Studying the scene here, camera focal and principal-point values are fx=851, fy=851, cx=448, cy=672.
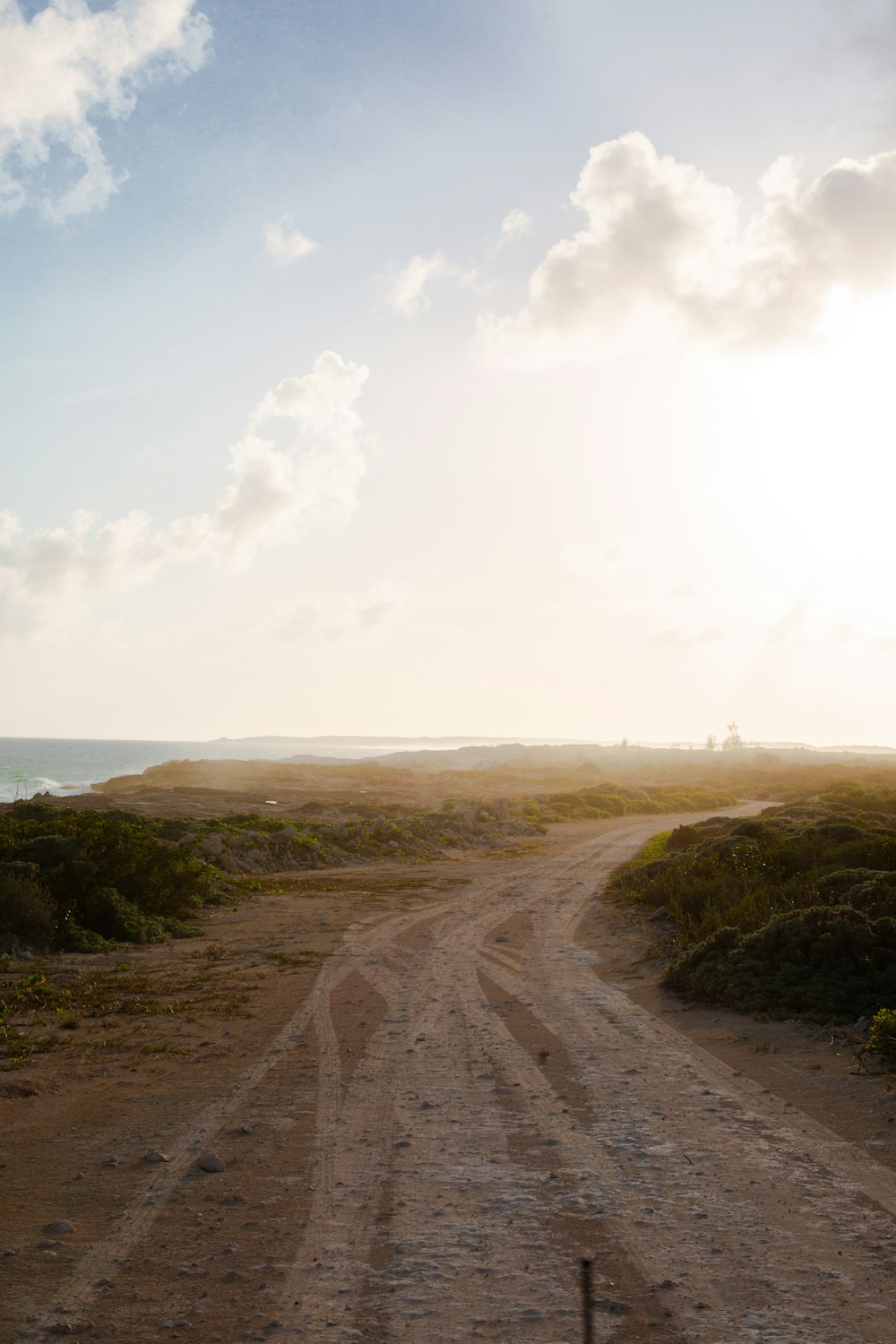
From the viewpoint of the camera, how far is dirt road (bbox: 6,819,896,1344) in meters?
4.59

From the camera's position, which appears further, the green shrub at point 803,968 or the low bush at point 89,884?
the low bush at point 89,884

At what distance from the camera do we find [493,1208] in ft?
19.0

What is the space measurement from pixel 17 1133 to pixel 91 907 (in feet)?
31.0

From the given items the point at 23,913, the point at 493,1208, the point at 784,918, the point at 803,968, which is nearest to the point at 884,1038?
the point at 803,968

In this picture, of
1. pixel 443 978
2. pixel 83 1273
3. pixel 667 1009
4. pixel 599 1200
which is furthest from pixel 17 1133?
pixel 667 1009

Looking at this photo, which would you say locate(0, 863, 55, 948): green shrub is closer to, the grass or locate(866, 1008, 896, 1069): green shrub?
the grass

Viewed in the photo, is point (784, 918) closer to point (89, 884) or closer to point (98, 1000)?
point (98, 1000)

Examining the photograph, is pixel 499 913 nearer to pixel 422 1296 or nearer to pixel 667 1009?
pixel 667 1009

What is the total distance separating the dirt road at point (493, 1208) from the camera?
4.59 meters

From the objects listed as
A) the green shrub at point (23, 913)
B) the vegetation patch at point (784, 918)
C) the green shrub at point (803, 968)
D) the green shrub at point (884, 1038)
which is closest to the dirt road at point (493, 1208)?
the green shrub at point (884, 1038)

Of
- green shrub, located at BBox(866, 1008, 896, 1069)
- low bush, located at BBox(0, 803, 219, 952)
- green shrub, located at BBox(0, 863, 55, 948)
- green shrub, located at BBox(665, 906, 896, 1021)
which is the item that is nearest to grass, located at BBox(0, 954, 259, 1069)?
green shrub, located at BBox(0, 863, 55, 948)

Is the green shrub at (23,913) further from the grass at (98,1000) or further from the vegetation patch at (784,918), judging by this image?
the vegetation patch at (784,918)

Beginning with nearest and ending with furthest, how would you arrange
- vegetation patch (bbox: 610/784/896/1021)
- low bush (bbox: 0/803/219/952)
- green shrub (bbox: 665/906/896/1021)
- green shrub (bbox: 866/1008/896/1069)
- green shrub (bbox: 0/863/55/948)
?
green shrub (bbox: 866/1008/896/1069) < green shrub (bbox: 665/906/896/1021) < vegetation patch (bbox: 610/784/896/1021) < green shrub (bbox: 0/863/55/948) < low bush (bbox: 0/803/219/952)

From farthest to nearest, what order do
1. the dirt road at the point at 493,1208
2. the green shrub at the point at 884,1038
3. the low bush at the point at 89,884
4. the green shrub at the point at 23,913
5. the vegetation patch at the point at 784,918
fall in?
the low bush at the point at 89,884 → the green shrub at the point at 23,913 → the vegetation patch at the point at 784,918 → the green shrub at the point at 884,1038 → the dirt road at the point at 493,1208
